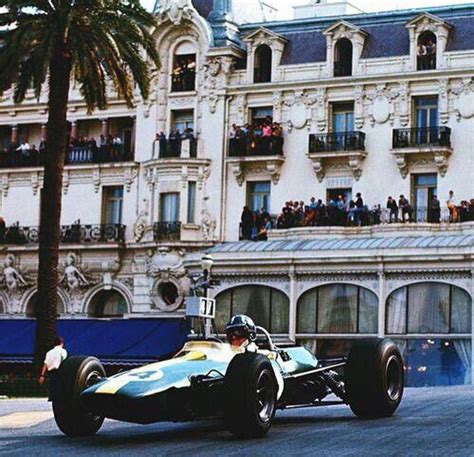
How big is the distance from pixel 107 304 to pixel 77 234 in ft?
10.9

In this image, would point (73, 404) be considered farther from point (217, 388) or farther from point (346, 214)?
point (346, 214)

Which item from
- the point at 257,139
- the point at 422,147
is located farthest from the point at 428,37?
the point at 257,139

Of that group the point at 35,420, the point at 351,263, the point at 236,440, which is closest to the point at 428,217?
the point at 351,263

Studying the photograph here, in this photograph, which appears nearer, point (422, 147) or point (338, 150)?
point (422, 147)

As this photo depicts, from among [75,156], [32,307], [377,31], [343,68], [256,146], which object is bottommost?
[32,307]

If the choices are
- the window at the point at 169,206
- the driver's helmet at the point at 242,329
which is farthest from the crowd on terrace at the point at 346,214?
the driver's helmet at the point at 242,329

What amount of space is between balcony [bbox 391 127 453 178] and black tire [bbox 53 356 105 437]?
124ft

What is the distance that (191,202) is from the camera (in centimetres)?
6000

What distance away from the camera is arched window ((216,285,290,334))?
53500 millimetres

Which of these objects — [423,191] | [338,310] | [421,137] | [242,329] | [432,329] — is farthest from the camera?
[423,191]

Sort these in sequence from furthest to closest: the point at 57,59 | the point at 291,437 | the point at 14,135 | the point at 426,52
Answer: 1. the point at 14,135
2. the point at 426,52
3. the point at 57,59
4. the point at 291,437

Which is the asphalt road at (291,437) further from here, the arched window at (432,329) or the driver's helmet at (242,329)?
the arched window at (432,329)

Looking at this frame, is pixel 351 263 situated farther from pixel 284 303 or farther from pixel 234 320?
pixel 234 320

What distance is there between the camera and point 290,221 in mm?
56562
